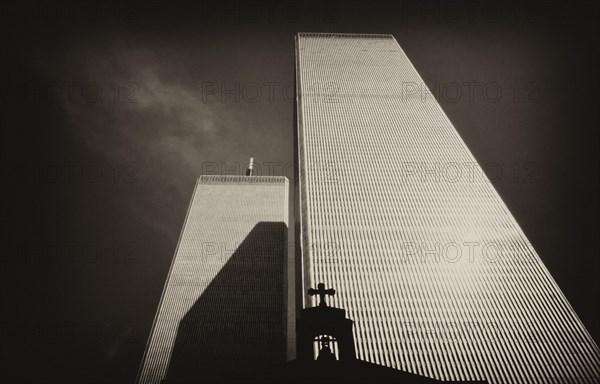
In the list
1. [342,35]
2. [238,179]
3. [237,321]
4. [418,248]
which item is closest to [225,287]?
[237,321]

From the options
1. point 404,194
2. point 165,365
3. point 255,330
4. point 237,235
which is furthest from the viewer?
point 237,235

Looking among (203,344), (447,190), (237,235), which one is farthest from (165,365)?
(447,190)

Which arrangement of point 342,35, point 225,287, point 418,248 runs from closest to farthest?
point 418,248 < point 225,287 < point 342,35

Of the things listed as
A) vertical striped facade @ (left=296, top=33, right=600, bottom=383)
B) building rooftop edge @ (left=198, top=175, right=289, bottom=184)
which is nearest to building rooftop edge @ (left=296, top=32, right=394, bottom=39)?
vertical striped facade @ (left=296, top=33, right=600, bottom=383)

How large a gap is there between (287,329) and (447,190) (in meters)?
63.3

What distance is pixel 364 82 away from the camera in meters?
132

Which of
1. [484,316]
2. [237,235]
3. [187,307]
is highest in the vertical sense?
[237,235]

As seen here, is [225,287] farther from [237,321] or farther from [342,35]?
[342,35]

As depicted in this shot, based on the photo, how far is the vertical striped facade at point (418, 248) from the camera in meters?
72.1

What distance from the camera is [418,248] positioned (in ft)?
291

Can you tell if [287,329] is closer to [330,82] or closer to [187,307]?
[187,307]

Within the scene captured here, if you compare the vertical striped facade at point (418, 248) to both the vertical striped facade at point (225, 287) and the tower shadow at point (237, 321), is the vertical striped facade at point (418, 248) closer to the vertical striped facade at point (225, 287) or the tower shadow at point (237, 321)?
the tower shadow at point (237, 321)

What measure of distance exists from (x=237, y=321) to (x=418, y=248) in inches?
2370

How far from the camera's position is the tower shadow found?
108 meters
